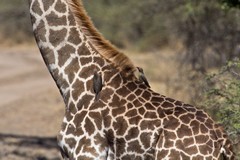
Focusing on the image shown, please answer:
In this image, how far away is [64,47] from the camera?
6.89 metres

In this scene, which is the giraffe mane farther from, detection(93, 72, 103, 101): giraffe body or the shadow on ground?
the shadow on ground

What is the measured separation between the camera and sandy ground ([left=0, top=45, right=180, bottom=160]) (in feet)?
38.6

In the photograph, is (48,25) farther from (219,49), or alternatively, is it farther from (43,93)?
(43,93)

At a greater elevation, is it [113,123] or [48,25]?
[48,25]

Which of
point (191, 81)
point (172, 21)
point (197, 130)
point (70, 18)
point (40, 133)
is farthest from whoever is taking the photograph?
point (172, 21)

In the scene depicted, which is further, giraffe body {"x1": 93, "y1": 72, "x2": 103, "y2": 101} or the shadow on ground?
the shadow on ground

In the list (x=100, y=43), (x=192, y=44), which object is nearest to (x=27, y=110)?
(x=192, y=44)

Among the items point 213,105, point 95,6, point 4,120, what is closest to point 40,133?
point 4,120

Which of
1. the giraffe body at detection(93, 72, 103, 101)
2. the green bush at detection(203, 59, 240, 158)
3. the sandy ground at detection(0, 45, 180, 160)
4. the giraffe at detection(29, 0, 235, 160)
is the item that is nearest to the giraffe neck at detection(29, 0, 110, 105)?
the giraffe at detection(29, 0, 235, 160)

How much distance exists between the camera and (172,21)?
17.3 metres

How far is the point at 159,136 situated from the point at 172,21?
37.2 feet

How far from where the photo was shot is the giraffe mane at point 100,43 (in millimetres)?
6641

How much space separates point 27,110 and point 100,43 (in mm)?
10155

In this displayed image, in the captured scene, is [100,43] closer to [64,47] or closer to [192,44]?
[64,47]
